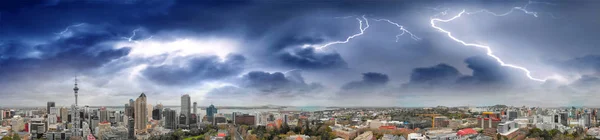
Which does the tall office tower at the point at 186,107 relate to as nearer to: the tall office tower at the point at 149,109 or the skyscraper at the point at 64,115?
the tall office tower at the point at 149,109

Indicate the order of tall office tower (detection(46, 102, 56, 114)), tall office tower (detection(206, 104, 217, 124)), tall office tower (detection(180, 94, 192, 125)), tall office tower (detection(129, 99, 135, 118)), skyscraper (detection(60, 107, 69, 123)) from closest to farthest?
tall office tower (detection(46, 102, 56, 114)), tall office tower (detection(180, 94, 192, 125)), tall office tower (detection(129, 99, 135, 118)), tall office tower (detection(206, 104, 217, 124)), skyscraper (detection(60, 107, 69, 123))

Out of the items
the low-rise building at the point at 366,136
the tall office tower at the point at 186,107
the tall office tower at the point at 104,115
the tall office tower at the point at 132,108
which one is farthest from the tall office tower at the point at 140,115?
the low-rise building at the point at 366,136

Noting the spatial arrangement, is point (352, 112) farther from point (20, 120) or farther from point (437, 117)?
point (20, 120)

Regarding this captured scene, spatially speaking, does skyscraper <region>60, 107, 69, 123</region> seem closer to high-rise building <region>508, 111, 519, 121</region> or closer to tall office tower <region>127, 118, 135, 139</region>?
tall office tower <region>127, 118, 135, 139</region>

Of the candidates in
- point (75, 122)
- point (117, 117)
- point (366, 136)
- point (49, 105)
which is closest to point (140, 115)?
point (117, 117)

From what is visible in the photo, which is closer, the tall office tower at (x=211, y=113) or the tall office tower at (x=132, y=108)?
the tall office tower at (x=132, y=108)

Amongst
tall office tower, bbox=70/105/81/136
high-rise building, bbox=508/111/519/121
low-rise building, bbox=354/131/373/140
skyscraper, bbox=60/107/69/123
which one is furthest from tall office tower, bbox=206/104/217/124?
high-rise building, bbox=508/111/519/121

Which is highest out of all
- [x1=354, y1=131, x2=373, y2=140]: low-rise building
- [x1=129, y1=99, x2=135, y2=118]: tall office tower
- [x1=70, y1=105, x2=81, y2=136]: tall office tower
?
[x1=129, y1=99, x2=135, y2=118]: tall office tower

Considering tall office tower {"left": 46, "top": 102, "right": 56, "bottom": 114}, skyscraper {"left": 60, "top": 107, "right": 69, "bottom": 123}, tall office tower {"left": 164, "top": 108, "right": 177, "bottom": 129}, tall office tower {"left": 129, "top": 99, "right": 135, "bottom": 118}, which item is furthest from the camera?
tall office tower {"left": 164, "top": 108, "right": 177, "bottom": 129}

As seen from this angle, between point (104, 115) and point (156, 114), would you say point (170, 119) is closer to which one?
point (156, 114)

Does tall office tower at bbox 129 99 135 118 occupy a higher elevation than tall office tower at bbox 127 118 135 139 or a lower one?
higher

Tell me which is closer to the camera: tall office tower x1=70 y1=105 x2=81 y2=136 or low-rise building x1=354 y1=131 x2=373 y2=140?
low-rise building x1=354 y1=131 x2=373 y2=140
